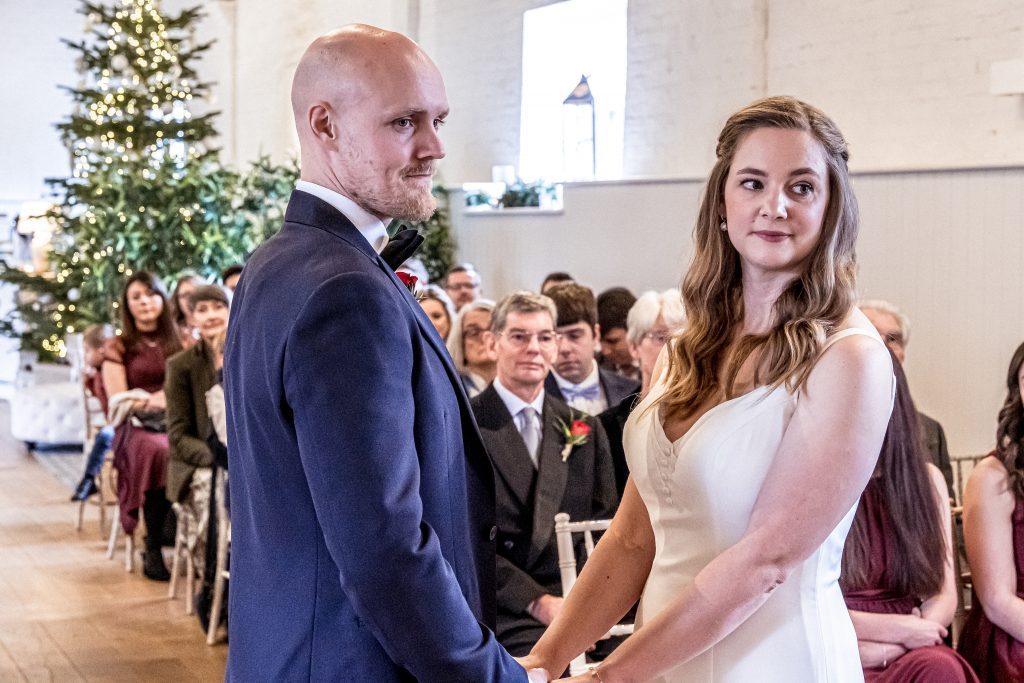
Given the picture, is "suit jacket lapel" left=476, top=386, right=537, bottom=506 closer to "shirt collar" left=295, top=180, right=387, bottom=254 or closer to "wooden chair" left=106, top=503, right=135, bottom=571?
"shirt collar" left=295, top=180, right=387, bottom=254

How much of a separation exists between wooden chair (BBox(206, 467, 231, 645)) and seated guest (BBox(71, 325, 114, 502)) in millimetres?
2538

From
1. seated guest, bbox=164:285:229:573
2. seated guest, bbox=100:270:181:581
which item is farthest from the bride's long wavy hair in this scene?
seated guest, bbox=100:270:181:581

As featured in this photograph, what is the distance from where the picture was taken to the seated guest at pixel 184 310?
27.4 feet

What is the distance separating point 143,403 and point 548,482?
4.17m

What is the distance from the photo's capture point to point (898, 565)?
3541 mm

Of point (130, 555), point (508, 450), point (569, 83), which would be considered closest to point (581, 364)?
point (508, 450)

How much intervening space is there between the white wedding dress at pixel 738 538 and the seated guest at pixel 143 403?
552cm

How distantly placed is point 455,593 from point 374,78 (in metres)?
0.71

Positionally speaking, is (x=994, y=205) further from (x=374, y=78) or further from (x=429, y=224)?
(x=429, y=224)

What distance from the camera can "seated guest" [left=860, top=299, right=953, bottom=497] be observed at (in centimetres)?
515

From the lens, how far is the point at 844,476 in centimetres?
186

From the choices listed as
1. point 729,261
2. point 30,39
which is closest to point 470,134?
point 30,39

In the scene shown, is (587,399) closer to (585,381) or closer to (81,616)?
(585,381)

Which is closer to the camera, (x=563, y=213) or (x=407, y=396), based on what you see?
(x=407, y=396)
